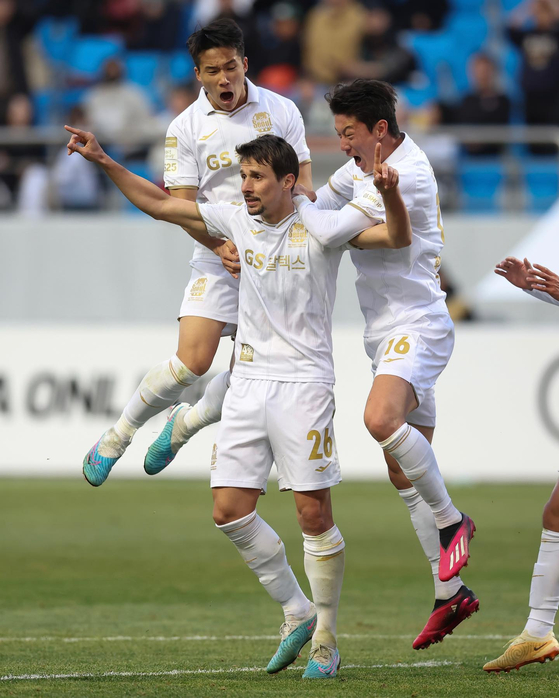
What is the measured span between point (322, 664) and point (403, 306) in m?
1.81

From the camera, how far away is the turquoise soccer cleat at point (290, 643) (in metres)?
→ 6.08

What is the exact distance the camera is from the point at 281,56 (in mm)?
17594

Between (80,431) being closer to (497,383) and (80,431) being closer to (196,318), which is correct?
(497,383)

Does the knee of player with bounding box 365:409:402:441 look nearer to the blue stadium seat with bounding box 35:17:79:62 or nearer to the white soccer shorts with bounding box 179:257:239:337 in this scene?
the white soccer shorts with bounding box 179:257:239:337

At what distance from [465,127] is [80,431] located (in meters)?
6.47

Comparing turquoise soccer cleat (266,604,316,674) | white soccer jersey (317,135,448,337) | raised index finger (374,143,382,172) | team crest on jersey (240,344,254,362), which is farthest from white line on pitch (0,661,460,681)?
raised index finger (374,143,382,172)

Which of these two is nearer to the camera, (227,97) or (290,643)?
(290,643)

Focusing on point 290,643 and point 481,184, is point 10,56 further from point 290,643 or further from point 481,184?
point 290,643

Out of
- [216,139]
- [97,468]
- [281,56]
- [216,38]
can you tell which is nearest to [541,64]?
[281,56]

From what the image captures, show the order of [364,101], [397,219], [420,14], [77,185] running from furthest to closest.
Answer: [420,14] → [77,185] → [364,101] → [397,219]

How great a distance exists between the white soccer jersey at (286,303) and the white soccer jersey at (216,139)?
81cm

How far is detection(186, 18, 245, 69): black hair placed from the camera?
21.2 ft

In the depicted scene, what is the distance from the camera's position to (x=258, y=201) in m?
5.95

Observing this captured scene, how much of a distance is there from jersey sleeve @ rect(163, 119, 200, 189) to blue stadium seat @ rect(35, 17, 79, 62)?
12.7 metres
